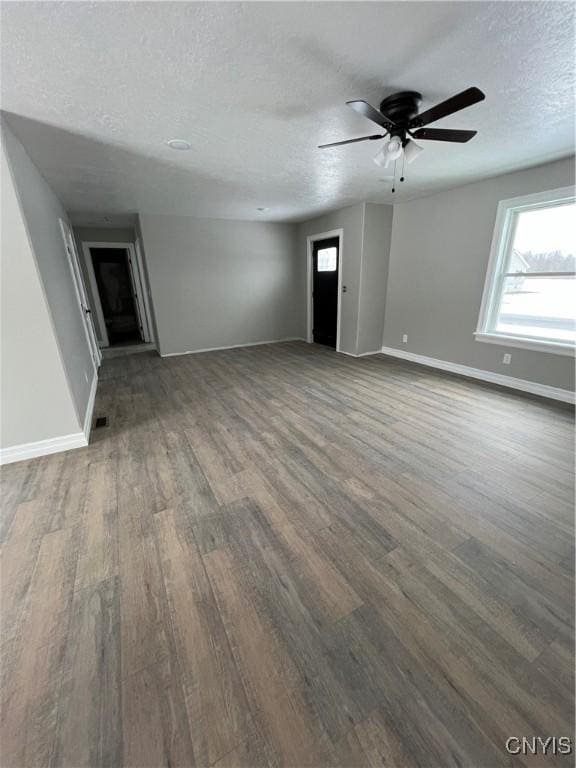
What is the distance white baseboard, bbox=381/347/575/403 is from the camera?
3521mm

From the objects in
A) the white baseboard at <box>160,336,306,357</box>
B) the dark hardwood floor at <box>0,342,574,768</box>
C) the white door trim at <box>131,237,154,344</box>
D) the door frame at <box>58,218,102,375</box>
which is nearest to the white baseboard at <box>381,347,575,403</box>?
the dark hardwood floor at <box>0,342,574,768</box>

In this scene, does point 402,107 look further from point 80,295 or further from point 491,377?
point 80,295

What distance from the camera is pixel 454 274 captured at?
4.34m

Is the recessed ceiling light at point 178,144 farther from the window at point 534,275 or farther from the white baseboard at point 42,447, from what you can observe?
the window at point 534,275

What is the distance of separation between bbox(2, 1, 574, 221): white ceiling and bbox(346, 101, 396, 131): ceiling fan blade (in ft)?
0.58

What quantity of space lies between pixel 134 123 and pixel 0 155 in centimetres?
90

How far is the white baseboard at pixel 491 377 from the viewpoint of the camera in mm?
3521

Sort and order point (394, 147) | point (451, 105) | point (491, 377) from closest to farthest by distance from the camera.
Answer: point (451, 105)
point (394, 147)
point (491, 377)

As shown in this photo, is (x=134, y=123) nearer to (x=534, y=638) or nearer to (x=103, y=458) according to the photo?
(x=103, y=458)

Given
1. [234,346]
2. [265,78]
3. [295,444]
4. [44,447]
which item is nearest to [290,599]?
[295,444]

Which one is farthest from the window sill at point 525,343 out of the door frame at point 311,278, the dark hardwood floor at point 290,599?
the door frame at point 311,278

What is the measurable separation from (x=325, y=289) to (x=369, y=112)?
440cm

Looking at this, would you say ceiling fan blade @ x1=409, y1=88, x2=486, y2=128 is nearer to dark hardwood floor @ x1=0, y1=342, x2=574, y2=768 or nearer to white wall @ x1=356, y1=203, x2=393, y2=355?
dark hardwood floor @ x1=0, y1=342, x2=574, y2=768

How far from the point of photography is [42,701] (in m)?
1.07
